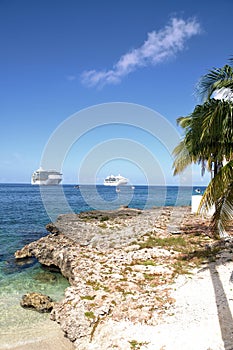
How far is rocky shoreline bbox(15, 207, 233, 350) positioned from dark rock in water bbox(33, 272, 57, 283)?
1.89ft

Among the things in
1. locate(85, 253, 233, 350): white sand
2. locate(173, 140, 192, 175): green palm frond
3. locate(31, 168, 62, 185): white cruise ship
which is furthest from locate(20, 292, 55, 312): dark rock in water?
locate(31, 168, 62, 185): white cruise ship

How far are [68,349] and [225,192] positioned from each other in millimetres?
6150

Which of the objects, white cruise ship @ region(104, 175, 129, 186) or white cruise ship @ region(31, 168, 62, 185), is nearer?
white cruise ship @ region(31, 168, 62, 185)

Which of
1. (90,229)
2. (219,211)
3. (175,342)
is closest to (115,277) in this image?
(175,342)

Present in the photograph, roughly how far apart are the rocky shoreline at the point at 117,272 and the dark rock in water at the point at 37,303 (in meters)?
0.51

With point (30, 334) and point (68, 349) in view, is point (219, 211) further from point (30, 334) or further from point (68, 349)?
point (30, 334)

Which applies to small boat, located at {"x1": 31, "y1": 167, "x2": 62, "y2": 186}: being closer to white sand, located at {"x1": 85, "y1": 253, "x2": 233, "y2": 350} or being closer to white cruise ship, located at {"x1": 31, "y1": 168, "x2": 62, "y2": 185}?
white cruise ship, located at {"x1": 31, "y1": 168, "x2": 62, "y2": 185}

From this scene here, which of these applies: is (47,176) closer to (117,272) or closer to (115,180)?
(115,180)

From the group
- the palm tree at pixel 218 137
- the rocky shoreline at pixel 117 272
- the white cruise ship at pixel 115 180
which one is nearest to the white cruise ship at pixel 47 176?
the white cruise ship at pixel 115 180

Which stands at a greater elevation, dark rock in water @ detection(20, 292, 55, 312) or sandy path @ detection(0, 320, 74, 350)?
dark rock in water @ detection(20, 292, 55, 312)

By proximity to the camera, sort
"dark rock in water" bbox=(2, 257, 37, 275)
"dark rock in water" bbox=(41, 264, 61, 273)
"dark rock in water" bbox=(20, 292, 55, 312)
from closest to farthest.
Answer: "dark rock in water" bbox=(20, 292, 55, 312)
"dark rock in water" bbox=(41, 264, 61, 273)
"dark rock in water" bbox=(2, 257, 37, 275)

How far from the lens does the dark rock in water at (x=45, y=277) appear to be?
11598 millimetres

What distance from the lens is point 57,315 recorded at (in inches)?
308

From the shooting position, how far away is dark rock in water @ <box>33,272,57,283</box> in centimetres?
1160
